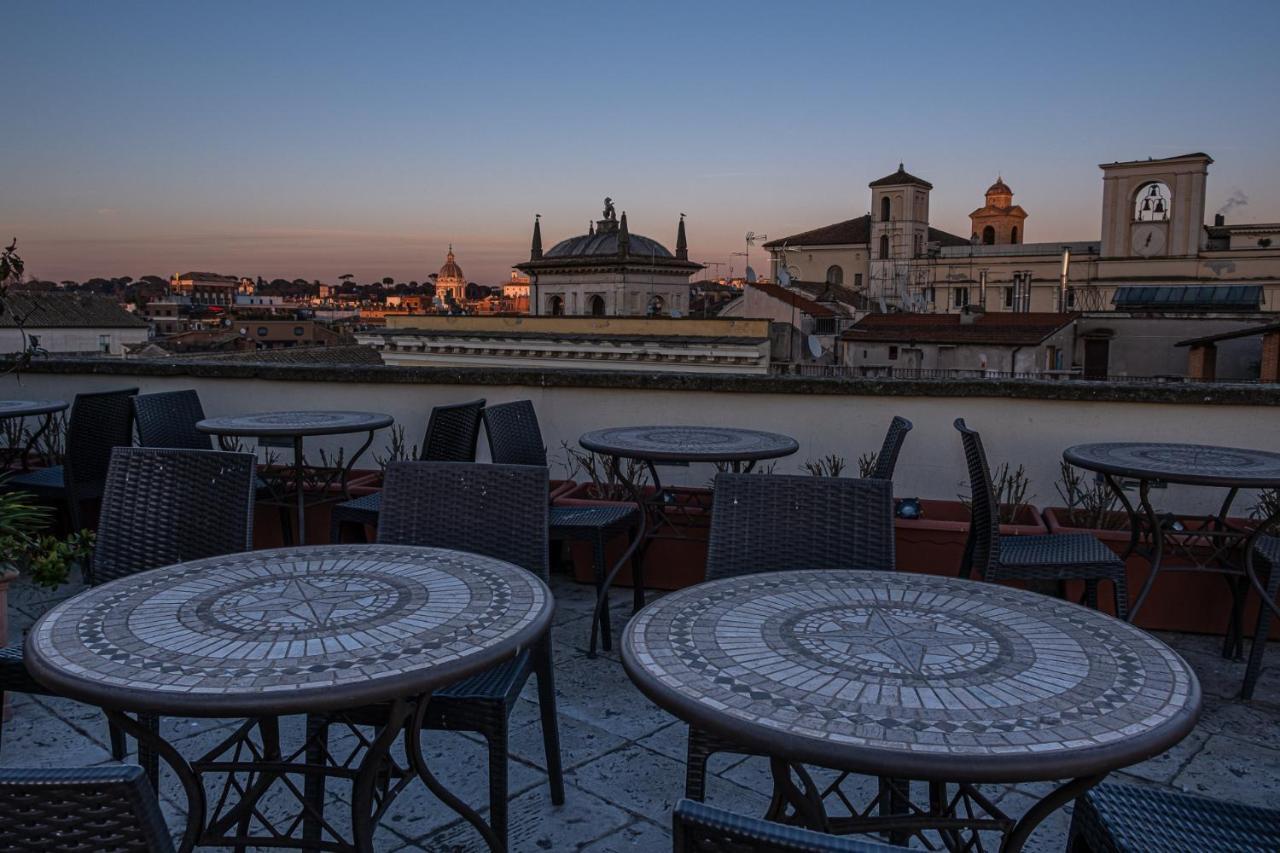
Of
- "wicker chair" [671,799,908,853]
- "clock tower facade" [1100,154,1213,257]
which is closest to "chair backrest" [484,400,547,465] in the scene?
"wicker chair" [671,799,908,853]

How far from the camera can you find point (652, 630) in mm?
1636

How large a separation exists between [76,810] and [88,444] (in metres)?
4.19

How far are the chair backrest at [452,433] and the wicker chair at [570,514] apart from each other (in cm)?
16

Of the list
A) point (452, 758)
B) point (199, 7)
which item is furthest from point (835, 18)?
point (452, 758)

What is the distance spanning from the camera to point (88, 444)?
4.43m

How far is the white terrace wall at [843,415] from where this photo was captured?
451 centimetres

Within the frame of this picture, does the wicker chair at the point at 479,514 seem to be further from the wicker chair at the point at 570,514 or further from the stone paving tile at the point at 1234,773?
the stone paving tile at the point at 1234,773

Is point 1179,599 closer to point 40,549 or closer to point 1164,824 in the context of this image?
point 1164,824

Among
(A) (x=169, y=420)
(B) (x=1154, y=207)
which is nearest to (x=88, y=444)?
(A) (x=169, y=420)

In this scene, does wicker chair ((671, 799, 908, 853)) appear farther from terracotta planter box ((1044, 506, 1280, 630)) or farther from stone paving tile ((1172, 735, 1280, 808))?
terracotta planter box ((1044, 506, 1280, 630))

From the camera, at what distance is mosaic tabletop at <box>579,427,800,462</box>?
3.47 meters

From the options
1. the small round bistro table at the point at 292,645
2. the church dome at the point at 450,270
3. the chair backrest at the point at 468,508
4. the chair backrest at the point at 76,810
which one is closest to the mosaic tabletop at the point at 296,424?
the chair backrest at the point at 468,508

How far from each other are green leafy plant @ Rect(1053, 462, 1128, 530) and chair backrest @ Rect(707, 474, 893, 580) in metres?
2.30

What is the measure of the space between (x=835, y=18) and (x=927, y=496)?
14478mm
